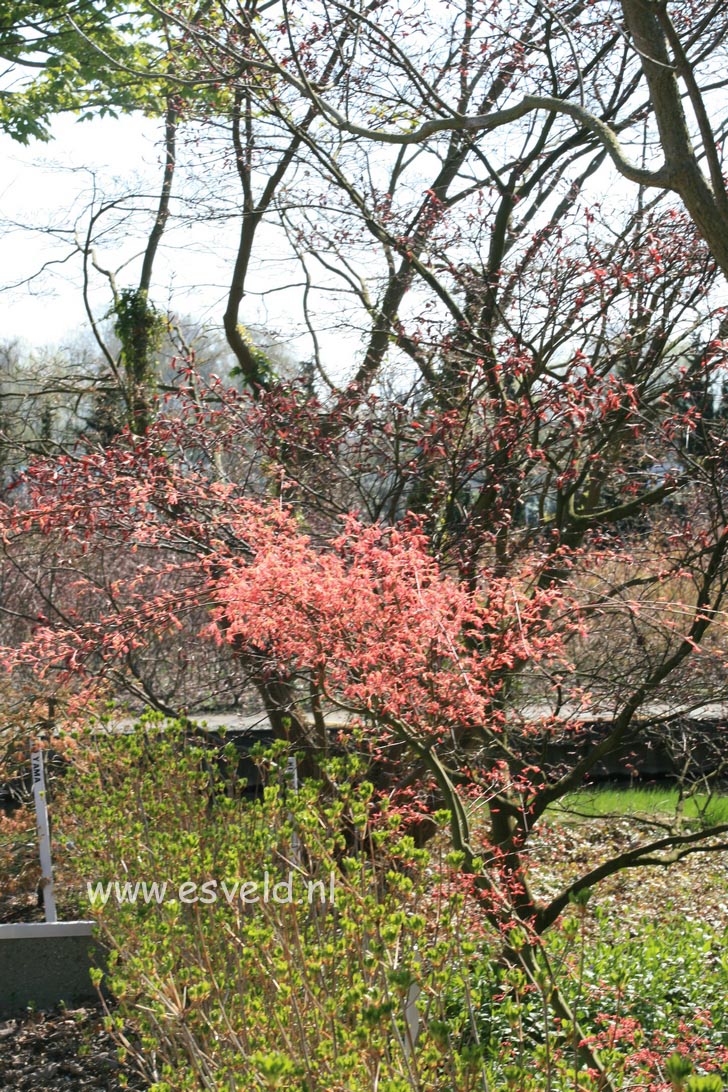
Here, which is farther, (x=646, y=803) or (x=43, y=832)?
(x=646, y=803)

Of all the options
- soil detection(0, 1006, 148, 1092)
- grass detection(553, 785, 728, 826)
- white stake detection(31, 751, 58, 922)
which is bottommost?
soil detection(0, 1006, 148, 1092)

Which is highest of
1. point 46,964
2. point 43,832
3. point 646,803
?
point 43,832

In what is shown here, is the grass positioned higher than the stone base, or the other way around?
the grass

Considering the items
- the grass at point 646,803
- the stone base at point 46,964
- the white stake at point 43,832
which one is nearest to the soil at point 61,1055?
the stone base at point 46,964

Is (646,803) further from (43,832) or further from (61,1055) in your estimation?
(61,1055)

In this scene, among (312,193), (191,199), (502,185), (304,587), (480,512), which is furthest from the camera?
(191,199)

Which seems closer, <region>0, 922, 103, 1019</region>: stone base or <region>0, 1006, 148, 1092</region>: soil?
<region>0, 1006, 148, 1092</region>: soil

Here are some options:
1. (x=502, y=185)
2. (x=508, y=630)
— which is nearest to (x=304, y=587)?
Result: (x=508, y=630)

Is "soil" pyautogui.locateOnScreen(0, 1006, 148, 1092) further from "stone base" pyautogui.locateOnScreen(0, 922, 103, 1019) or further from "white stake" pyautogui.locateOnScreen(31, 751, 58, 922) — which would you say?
"white stake" pyautogui.locateOnScreen(31, 751, 58, 922)

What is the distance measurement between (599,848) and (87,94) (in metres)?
7.80

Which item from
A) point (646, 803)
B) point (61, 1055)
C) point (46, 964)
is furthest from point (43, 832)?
point (646, 803)

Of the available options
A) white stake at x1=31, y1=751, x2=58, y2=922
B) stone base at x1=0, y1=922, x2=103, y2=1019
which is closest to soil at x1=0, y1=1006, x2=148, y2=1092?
stone base at x1=0, y1=922, x2=103, y2=1019

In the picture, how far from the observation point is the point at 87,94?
32.6 feet

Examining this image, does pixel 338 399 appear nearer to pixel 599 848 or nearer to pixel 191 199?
pixel 191 199
